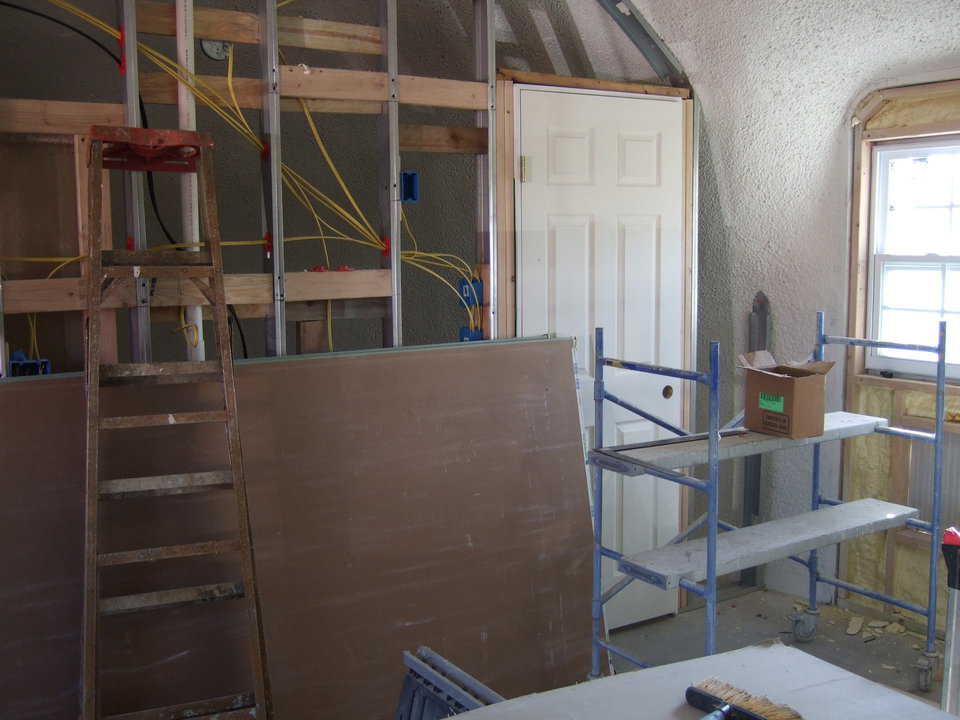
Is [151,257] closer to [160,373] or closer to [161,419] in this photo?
[160,373]

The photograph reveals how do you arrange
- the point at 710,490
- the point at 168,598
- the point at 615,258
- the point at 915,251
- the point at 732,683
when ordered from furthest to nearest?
the point at 915,251
the point at 615,258
the point at 710,490
the point at 168,598
the point at 732,683

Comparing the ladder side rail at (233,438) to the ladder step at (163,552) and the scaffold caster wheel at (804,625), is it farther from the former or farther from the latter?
the scaffold caster wheel at (804,625)

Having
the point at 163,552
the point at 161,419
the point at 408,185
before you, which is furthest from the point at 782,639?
the point at 161,419

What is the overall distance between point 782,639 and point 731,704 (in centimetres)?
293

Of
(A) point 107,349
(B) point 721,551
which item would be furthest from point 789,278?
(A) point 107,349

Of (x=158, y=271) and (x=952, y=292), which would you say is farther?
(x=952, y=292)

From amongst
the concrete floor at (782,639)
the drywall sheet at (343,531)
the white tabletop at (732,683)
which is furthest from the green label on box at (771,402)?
the white tabletop at (732,683)

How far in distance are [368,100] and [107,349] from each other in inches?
48.7

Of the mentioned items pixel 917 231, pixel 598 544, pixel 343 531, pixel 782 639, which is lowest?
pixel 782 639

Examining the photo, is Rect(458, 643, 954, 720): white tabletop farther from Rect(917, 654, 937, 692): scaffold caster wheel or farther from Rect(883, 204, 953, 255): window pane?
Rect(883, 204, 953, 255): window pane

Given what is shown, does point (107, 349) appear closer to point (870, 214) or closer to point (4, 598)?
point (4, 598)

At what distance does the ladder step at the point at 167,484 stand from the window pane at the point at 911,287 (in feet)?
10.7

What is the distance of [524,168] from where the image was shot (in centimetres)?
379

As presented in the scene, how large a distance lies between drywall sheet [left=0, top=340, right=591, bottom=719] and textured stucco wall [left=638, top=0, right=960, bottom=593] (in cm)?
144
